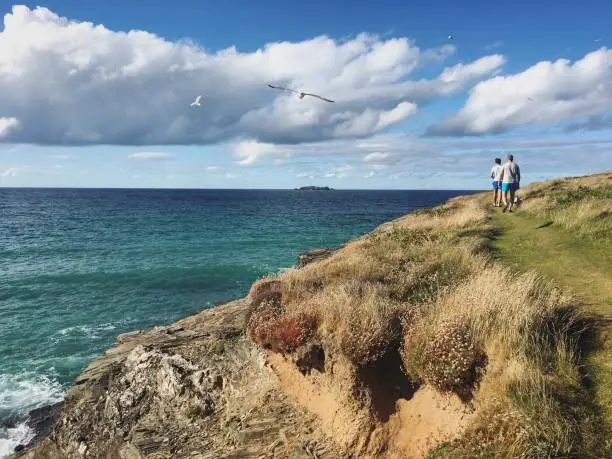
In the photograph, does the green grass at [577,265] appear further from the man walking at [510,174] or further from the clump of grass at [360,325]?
the clump of grass at [360,325]

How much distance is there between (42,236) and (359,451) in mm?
66495

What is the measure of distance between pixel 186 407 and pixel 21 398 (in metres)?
11.4

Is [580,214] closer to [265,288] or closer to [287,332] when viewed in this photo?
[265,288]

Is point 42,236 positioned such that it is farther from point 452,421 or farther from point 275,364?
point 452,421

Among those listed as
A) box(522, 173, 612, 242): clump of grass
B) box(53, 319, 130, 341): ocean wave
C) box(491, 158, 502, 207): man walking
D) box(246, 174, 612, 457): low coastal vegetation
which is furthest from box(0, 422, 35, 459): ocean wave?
box(491, 158, 502, 207): man walking

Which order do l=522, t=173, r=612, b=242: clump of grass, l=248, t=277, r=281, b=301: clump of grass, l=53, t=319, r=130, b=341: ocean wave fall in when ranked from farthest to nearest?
l=53, t=319, r=130, b=341: ocean wave
l=522, t=173, r=612, b=242: clump of grass
l=248, t=277, r=281, b=301: clump of grass

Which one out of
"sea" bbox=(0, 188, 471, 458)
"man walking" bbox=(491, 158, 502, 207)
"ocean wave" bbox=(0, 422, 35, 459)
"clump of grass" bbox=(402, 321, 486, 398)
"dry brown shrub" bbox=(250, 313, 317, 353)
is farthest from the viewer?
"man walking" bbox=(491, 158, 502, 207)

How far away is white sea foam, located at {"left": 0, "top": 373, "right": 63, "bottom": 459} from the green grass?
1794 cm

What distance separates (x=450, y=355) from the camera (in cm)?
808

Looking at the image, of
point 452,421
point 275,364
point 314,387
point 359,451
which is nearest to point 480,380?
point 452,421

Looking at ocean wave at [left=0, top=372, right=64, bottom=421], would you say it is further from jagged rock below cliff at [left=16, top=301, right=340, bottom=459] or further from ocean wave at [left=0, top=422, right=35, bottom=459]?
jagged rock below cliff at [left=16, top=301, right=340, bottom=459]

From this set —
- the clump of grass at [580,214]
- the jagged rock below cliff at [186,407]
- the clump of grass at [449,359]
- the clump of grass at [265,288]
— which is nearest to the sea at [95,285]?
the jagged rock below cliff at [186,407]

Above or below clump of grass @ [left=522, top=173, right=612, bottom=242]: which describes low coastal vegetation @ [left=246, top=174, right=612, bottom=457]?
below

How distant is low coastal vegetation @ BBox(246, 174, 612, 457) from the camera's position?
6.78 m
